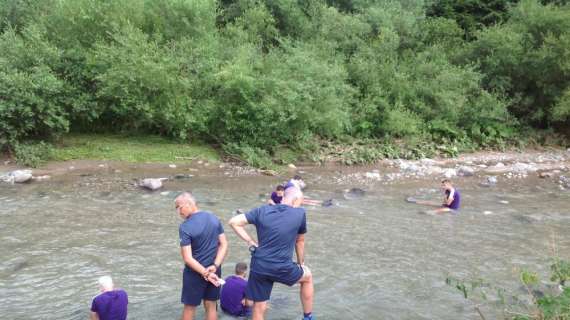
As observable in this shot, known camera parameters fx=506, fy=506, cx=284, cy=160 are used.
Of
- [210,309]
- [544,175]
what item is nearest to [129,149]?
[210,309]

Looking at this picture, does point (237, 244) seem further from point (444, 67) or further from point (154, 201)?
point (444, 67)

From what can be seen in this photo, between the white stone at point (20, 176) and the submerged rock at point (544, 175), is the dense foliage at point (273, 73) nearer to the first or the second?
the white stone at point (20, 176)

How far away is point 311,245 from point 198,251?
488 cm

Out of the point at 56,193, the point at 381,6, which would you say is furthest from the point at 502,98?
the point at 56,193

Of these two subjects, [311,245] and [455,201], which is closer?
[311,245]

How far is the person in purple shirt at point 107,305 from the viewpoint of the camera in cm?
609

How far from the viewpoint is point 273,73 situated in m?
19.5

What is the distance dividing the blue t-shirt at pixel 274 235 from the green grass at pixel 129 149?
13.3 meters

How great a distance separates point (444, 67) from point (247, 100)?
10.9 metres

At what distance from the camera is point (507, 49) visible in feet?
80.7

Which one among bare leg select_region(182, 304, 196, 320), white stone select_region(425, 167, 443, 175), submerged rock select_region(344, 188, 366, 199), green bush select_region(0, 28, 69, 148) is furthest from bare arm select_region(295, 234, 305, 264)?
white stone select_region(425, 167, 443, 175)

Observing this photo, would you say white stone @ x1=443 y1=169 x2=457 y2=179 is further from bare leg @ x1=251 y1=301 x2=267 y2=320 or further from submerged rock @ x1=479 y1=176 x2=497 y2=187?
bare leg @ x1=251 y1=301 x2=267 y2=320

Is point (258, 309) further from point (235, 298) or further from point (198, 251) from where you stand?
point (198, 251)

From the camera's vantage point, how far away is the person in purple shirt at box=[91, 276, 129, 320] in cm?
609
